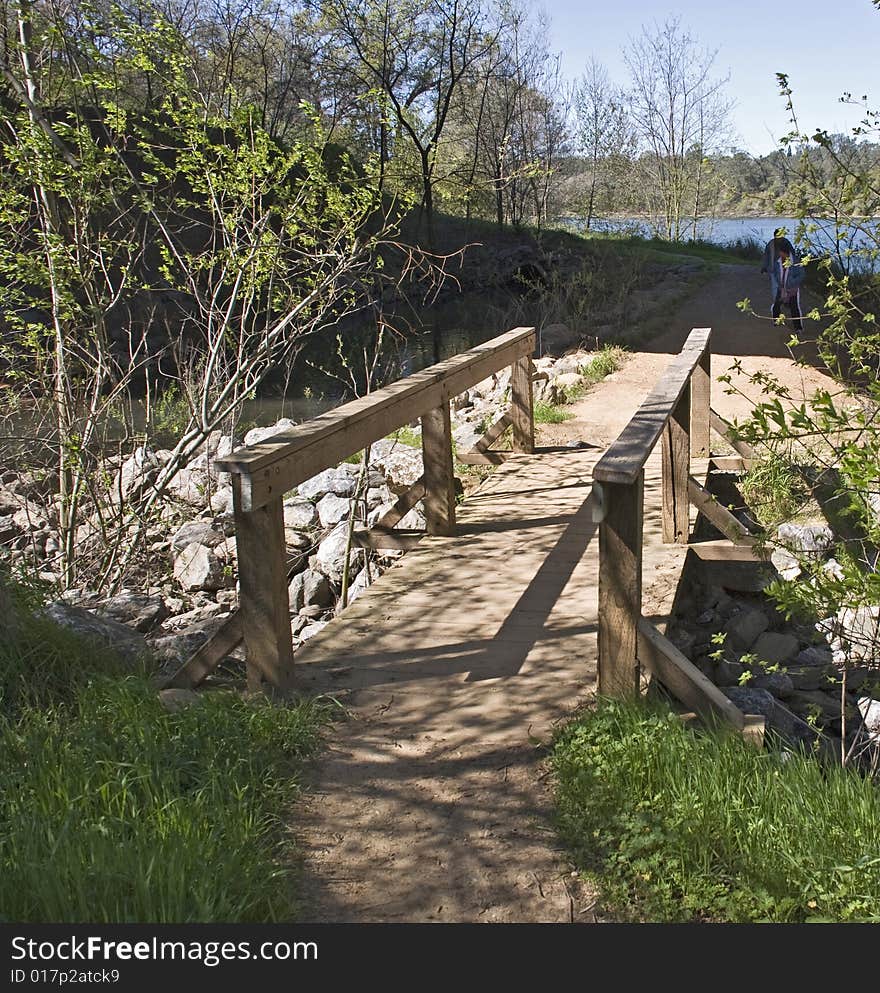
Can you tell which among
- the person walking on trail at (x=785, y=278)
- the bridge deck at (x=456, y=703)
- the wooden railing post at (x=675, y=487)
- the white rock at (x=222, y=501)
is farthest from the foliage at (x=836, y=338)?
the person walking on trail at (x=785, y=278)

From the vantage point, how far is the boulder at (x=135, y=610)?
20.1 feet

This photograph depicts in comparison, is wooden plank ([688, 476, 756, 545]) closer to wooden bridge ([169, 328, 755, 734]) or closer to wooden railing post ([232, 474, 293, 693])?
wooden bridge ([169, 328, 755, 734])

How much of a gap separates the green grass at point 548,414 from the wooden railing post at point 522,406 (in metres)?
1.27

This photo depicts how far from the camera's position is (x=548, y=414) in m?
9.62

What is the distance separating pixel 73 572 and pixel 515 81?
25.5m

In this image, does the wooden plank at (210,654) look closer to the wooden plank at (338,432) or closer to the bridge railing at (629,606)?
the wooden plank at (338,432)

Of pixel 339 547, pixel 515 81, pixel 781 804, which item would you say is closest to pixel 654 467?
pixel 339 547

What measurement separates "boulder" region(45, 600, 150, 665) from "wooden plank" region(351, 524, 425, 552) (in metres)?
1.85

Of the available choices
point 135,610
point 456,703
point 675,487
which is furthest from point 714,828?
point 135,610

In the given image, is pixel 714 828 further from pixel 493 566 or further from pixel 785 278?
pixel 785 278

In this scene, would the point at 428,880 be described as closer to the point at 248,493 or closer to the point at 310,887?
the point at 310,887

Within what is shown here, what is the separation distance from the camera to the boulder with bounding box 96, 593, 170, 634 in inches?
241

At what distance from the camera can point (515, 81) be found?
94.3 feet

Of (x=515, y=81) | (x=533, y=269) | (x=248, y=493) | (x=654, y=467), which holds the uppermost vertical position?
(x=515, y=81)
